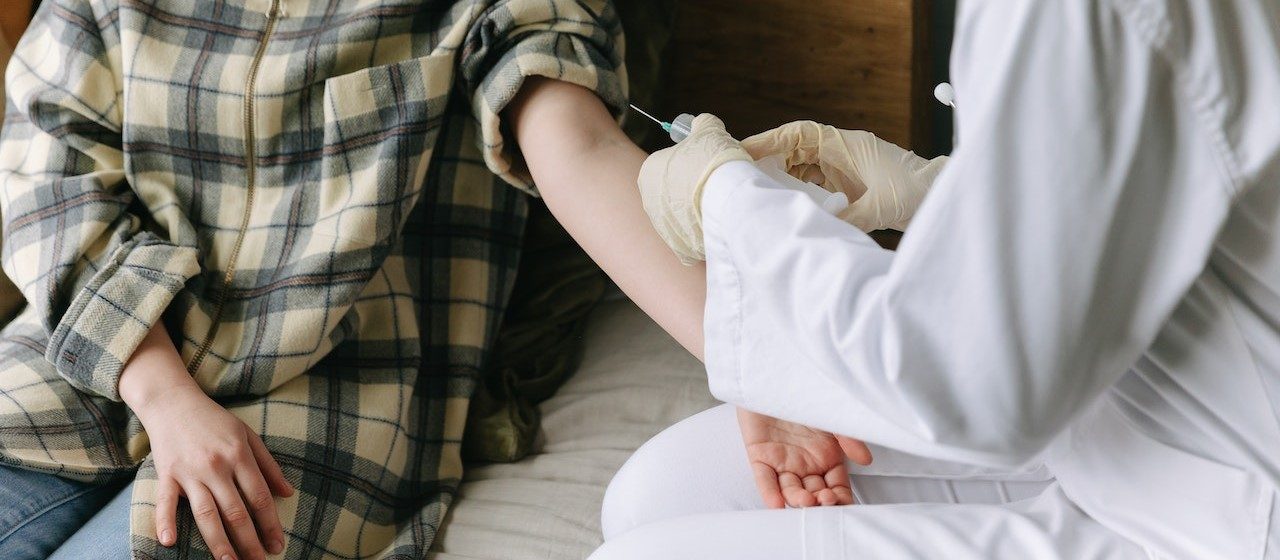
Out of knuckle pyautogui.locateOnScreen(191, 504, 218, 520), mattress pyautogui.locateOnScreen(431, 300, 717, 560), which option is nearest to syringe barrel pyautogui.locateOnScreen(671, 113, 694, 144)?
mattress pyautogui.locateOnScreen(431, 300, 717, 560)

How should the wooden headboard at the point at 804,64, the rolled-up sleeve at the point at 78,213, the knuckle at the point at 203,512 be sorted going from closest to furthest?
the knuckle at the point at 203,512 < the rolled-up sleeve at the point at 78,213 < the wooden headboard at the point at 804,64

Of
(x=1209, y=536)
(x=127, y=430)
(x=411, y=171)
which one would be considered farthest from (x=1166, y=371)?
(x=127, y=430)

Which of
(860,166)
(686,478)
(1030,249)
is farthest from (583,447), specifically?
(1030,249)

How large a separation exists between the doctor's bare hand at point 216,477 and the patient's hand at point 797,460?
477mm

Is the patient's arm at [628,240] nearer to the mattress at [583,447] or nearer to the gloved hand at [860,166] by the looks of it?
the gloved hand at [860,166]

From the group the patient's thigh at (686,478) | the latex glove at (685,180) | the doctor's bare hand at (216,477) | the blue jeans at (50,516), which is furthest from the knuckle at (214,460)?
the latex glove at (685,180)

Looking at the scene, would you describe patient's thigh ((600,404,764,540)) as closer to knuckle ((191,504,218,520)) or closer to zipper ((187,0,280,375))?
knuckle ((191,504,218,520))

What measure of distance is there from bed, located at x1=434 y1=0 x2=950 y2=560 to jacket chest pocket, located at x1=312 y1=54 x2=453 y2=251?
1.12 feet

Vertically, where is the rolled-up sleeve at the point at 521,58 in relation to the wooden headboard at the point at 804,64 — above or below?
above

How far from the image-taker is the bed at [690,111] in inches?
45.9

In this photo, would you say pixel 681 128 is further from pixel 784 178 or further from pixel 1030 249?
pixel 1030 249

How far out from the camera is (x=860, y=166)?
91 centimetres

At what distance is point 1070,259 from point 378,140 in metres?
0.82

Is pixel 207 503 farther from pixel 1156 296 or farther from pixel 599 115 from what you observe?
pixel 1156 296
